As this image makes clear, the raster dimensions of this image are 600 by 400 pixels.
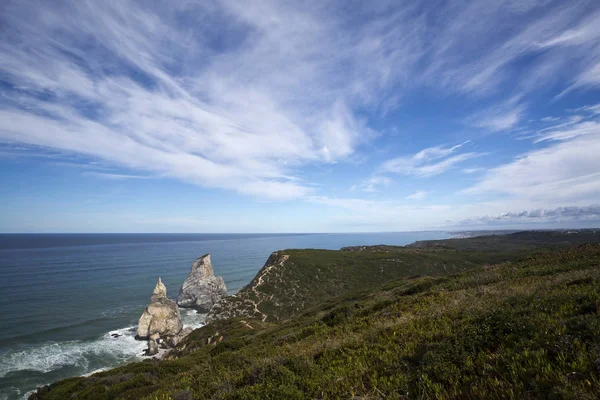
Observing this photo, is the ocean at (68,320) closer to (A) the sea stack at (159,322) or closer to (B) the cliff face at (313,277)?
(A) the sea stack at (159,322)

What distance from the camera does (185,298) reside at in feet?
275

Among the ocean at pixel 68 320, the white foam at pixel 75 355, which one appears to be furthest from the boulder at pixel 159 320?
the ocean at pixel 68 320

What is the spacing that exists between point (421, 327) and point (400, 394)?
18.0 ft

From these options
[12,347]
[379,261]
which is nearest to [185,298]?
[12,347]

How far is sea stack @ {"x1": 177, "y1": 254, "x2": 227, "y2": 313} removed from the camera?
269 feet

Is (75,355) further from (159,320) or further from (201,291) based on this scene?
(201,291)

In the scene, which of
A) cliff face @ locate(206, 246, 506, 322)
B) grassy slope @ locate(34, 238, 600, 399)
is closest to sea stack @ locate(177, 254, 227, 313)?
cliff face @ locate(206, 246, 506, 322)

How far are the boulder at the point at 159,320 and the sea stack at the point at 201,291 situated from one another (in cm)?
2252

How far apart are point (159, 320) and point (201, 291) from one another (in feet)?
89.3

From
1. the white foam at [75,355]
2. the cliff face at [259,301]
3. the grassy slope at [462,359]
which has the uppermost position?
the grassy slope at [462,359]

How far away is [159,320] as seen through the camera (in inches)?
2212

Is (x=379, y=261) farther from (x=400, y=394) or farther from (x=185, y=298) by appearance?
(x=400, y=394)

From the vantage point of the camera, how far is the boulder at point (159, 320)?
55125 mm

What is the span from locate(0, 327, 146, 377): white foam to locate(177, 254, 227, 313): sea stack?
96.1 feet
